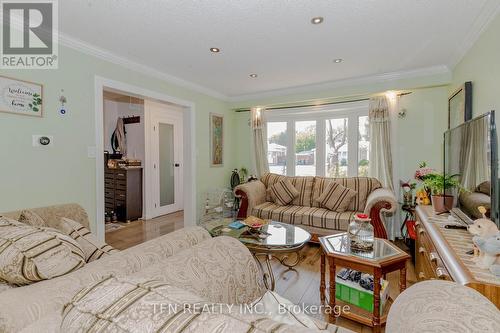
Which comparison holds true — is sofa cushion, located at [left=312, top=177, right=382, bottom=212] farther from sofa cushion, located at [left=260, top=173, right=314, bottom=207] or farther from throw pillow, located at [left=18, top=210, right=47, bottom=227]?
throw pillow, located at [left=18, top=210, right=47, bottom=227]

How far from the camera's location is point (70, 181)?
2.53 meters

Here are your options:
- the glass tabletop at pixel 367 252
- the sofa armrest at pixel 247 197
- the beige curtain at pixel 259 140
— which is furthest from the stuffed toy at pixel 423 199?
the beige curtain at pixel 259 140

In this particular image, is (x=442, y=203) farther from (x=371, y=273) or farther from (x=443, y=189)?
(x=371, y=273)

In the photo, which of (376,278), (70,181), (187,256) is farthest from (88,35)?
(376,278)

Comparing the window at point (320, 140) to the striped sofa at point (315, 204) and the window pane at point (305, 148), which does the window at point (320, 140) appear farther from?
the striped sofa at point (315, 204)

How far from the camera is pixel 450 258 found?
4.62 ft

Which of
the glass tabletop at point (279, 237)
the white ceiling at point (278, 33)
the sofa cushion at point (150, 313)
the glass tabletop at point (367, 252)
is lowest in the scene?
the glass tabletop at point (279, 237)

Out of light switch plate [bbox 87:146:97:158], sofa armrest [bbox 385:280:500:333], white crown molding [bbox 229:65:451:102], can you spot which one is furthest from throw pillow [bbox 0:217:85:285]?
white crown molding [bbox 229:65:451:102]

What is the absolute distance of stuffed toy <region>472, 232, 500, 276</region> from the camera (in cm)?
120

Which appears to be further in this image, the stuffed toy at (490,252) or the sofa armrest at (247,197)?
the sofa armrest at (247,197)

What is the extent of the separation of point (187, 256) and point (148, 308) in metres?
0.43

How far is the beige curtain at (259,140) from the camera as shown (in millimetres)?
4715

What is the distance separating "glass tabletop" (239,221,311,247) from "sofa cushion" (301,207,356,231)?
861 millimetres

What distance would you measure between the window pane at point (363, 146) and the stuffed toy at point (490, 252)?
2773mm
